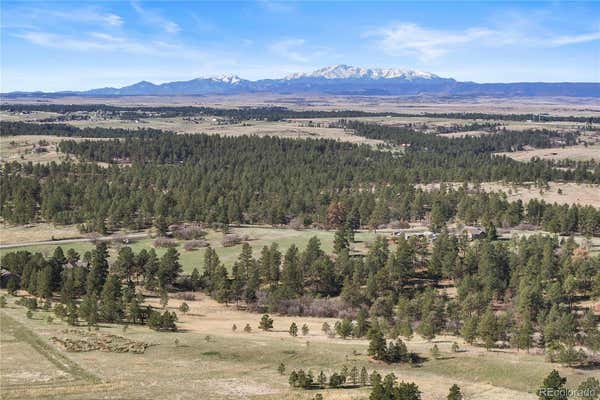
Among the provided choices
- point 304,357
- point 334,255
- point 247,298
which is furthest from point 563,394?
point 334,255

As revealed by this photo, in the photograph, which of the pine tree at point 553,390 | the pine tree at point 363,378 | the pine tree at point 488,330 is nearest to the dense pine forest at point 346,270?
the pine tree at point 488,330

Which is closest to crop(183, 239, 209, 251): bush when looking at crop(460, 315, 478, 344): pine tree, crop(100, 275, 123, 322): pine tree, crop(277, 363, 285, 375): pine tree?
crop(100, 275, 123, 322): pine tree

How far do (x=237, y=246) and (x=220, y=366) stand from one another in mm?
55805

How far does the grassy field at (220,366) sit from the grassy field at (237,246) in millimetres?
34268

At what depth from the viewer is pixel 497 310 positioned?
7488 cm

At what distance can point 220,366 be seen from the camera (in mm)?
53438

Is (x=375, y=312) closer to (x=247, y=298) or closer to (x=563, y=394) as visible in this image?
(x=247, y=298)

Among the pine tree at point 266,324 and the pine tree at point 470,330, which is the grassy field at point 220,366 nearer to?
the pine tree at point 470,330

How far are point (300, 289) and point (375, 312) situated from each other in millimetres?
14729

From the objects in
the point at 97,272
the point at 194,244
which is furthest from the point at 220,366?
the point at 194,244

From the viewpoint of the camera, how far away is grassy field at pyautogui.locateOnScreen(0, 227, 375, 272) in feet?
333

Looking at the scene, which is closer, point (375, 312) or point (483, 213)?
point (375, 312)

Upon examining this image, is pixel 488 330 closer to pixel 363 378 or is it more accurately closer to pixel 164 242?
pixel 363 378

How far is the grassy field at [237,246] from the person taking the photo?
10162 centimetres
